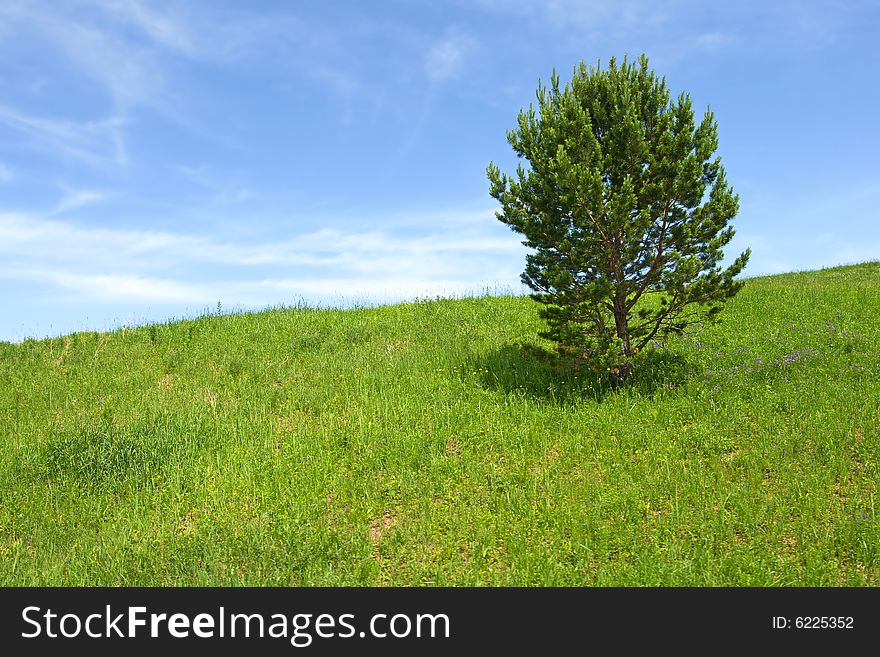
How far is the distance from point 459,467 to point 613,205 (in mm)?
5476

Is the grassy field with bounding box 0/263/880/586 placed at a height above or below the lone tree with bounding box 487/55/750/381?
below

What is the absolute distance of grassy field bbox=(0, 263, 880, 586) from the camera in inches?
280

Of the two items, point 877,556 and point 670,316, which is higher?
point 670,316

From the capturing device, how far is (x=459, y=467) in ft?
30.7

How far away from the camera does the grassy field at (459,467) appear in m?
7.11


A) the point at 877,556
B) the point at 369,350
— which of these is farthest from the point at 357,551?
the point at 369,350

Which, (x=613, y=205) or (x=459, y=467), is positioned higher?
(x=613, y=205)

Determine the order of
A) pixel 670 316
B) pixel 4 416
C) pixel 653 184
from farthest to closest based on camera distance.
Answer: pixel 4 416 < pixel 670 316 < pixel 653 184

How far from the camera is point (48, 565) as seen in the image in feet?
25.8

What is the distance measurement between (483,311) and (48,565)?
13.7 m

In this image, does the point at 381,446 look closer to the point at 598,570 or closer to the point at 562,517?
the point at 562,517

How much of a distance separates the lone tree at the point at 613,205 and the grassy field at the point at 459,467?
1695 mm

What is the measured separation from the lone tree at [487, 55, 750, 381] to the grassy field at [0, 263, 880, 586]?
1.69 metres

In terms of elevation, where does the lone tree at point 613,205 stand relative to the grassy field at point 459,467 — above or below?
above
